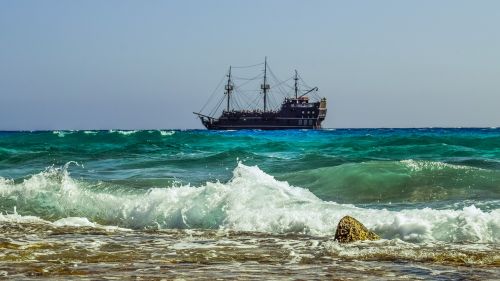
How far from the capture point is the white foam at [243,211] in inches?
358

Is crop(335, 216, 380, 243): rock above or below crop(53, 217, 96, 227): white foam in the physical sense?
above

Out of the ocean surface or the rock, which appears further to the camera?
the rock

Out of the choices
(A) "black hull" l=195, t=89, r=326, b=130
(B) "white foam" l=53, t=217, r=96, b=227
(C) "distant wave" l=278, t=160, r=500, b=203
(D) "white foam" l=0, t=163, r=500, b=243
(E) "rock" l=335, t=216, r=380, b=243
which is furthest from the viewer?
(A) "black hull" l=195, t=89, r=326, b=130

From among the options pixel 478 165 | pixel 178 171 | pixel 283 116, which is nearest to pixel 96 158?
pixel 178 171

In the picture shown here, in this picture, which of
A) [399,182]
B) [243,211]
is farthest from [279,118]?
[243,211]

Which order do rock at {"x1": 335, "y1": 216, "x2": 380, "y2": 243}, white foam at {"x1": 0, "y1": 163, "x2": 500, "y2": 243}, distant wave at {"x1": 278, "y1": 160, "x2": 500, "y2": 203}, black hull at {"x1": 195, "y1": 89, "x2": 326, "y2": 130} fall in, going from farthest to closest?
black hull at {"x1": 195, "y1": 89, "x2": 326, "y2": 130} < distant wave at {"x1": 278, "y1": 160, "x2": 500, "y2": 203} < white foam at {"x1": 0, "y1": 163, "x2": 500, "y2": 243} < rock at {"x1": 335, "y1": 216, "x2": 380, "y2": 243}

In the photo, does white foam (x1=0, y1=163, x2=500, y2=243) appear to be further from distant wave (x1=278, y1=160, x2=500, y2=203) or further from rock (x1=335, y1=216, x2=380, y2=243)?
distant wave (x1=278, y1=160, x2=500, y2=203)

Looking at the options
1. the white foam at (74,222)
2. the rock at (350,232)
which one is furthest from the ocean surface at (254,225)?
the rock at (350,232)

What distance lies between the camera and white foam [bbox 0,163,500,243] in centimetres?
909

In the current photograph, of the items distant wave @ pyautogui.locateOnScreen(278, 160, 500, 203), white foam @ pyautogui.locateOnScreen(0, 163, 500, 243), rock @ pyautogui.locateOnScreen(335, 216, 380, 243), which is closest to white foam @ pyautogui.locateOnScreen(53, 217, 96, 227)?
white foam @ pyautogui.locateOnScreen(0, 163, 500, 243)

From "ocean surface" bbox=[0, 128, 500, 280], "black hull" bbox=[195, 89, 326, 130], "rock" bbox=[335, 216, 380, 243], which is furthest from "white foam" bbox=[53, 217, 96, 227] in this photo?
"black hull" bbox=[195, 89, 326, 130]

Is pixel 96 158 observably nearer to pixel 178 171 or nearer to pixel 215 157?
pixel 215 157

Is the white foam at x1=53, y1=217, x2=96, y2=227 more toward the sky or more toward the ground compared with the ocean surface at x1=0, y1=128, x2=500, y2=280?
more toward the ground

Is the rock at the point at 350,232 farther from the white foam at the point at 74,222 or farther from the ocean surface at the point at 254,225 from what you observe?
the white foam at the point at 74,222
